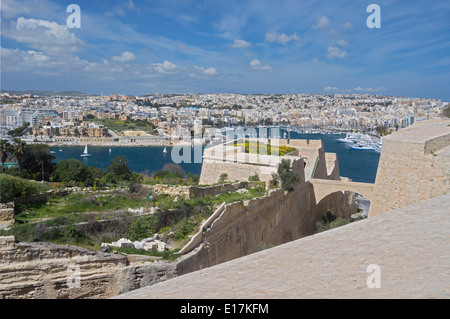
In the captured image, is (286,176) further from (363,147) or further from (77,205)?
(363,147)

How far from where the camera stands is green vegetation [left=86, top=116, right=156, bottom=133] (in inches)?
2987

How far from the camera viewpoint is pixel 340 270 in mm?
3199

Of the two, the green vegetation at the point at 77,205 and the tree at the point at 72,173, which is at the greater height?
the tree at the point at 72,173

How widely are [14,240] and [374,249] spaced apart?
4.37m

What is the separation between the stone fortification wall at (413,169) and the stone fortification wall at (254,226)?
323cm

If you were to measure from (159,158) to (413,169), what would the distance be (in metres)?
44.8

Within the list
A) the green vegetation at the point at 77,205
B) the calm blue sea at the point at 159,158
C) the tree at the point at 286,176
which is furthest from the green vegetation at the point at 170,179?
the calm blue sea at the point at 159,158

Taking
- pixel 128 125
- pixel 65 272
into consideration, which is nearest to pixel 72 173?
pixel 65 272

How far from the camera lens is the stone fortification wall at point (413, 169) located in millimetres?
8266

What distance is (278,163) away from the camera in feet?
41.5

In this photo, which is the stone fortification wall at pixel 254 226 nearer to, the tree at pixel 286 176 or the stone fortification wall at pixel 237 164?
the tree at pixel 286 176

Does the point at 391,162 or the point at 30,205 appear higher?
the point at 391,162
